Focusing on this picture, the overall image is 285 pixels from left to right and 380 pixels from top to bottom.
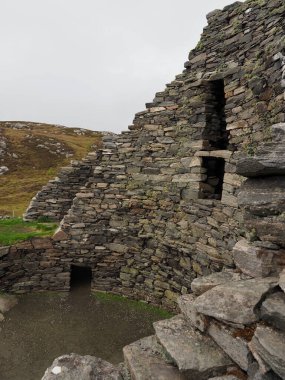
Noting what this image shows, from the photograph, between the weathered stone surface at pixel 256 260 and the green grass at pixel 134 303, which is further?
the green grass at pixel 134 303

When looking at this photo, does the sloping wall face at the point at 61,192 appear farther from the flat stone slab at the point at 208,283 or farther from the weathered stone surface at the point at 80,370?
the weathered stone surface at the point at 80,370

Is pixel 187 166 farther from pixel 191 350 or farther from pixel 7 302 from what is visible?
pixel 7 302

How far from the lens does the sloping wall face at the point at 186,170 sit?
8617mm

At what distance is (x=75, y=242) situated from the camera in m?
13.5

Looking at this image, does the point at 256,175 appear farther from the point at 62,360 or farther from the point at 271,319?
the point at 62,360

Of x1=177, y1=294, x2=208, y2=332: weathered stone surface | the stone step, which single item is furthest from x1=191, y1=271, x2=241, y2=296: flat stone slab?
the stone step

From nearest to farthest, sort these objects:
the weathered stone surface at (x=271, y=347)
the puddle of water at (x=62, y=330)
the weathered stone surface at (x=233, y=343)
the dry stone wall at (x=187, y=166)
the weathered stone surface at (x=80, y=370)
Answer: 1. the weathered stone surface at (x=271, y=347)
2. the weathered stone surface at (x=233, y=343)
3. the weathered stone surface at (x=80, y=370)
4. the dry stone wall at (x=187, y=166)
5. the puddle of water at (x=62, y=330)

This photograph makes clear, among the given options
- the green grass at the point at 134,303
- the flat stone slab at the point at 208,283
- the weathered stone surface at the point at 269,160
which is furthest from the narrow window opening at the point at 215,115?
the green grass at the point at 134,303

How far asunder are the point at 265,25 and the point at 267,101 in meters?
2.14

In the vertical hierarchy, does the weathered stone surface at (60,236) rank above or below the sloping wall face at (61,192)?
below

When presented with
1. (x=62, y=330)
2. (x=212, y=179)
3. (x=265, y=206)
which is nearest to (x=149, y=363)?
(x=265, y=206)

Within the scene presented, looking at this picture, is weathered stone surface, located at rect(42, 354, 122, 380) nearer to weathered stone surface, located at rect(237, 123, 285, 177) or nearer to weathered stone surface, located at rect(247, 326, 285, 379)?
weathered stone surface, located at rect(247, 326, 285, 379)

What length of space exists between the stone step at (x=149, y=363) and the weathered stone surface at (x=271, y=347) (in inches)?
50.0

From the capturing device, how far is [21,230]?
14680 millimetres
